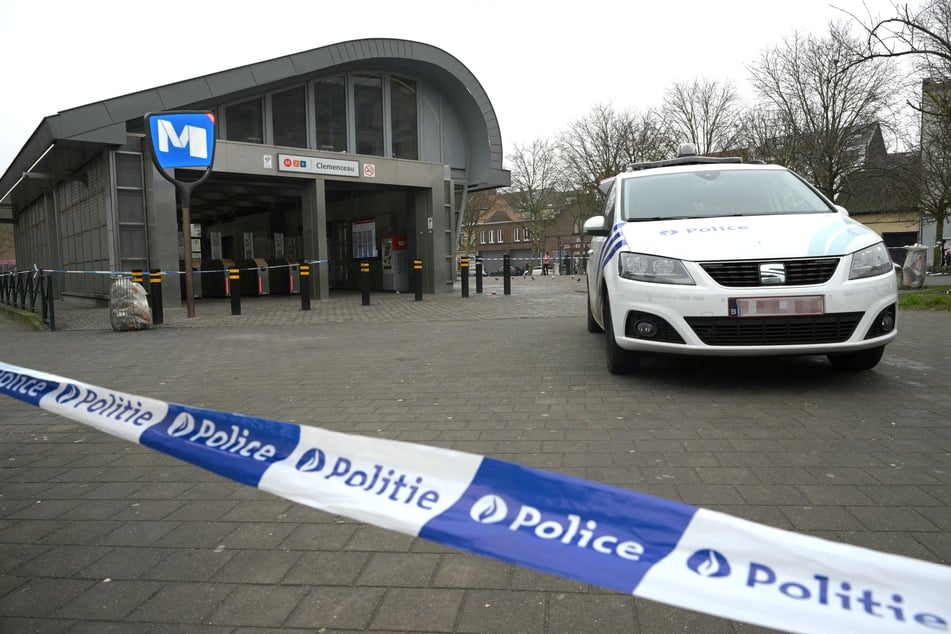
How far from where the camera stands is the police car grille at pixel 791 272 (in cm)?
497

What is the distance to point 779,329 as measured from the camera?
5.01 metres

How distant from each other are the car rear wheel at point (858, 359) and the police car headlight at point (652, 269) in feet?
5.24

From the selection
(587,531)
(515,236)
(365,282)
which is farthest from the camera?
(515,236)

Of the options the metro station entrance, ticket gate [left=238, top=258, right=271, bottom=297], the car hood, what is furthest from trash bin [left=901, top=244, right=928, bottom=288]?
ticket gate [left=238, top=258, right=271, bottom=297]

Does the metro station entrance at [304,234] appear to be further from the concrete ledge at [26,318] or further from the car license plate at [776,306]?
the car license plate at [776,306]

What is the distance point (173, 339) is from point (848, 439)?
969 centimetres

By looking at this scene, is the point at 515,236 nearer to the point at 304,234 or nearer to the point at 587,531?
the point at 304,234

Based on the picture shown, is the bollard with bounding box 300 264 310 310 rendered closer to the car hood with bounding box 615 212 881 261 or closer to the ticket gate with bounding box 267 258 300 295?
the ticket gate with bounding box 267 258 300 295

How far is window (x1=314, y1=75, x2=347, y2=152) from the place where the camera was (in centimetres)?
2061

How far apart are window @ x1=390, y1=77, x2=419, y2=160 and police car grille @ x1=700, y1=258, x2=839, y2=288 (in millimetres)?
18198

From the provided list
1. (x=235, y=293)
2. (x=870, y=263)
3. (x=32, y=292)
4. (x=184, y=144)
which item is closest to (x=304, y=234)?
(x=235, y=293)

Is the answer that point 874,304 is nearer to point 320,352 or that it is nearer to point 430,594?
point 430,594

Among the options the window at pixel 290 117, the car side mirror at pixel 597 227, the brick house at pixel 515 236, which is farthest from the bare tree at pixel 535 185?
the car side mirror at pixel 597 227

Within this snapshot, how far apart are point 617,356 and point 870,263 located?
6.78 feet
